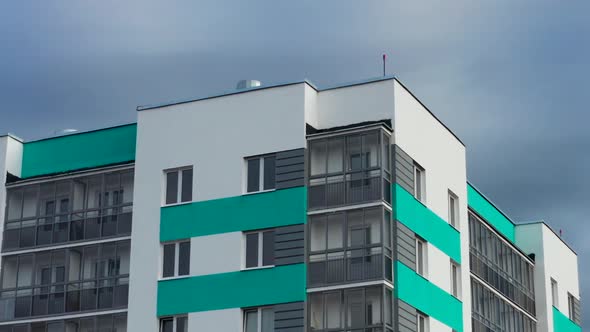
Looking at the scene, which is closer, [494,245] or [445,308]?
[445,308]

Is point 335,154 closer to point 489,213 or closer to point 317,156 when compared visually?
point 317,156

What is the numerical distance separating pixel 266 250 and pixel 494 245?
16.6 meters

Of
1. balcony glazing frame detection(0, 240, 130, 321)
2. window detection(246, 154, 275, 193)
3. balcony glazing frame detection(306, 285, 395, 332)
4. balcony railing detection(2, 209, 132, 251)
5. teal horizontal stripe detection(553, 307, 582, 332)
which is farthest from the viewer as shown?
teal horizontal stripe detection(553, 307, 582, 332)

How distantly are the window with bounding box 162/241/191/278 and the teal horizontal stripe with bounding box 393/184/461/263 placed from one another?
8359 mm

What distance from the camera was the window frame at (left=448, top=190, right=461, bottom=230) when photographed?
203 ft

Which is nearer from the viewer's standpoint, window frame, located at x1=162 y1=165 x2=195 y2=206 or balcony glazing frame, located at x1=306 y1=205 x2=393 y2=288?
balcony glazing frame, located at x1=306 y1=205 x2=393 y2=288

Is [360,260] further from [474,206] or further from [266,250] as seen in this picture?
[474,206]

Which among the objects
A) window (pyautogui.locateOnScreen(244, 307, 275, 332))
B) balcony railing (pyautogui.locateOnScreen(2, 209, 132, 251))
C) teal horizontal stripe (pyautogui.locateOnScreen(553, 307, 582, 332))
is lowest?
window (pyautogui.locateOnScreen(244, 307, 275, 332))

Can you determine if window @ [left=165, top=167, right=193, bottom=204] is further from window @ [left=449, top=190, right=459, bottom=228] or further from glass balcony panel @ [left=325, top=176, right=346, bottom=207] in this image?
window @ [left=449, top=190, right=459, bottom=228]

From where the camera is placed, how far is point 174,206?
57.9m

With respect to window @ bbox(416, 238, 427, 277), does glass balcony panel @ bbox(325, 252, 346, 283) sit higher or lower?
lower

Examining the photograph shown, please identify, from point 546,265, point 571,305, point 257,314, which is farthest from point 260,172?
point 571,305

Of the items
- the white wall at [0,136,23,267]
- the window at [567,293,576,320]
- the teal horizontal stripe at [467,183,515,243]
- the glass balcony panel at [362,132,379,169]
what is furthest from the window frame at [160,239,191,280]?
the window at [567,293,576,320]

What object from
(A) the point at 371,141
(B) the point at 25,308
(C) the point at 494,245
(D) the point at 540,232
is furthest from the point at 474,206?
(B) the point at 25,308
